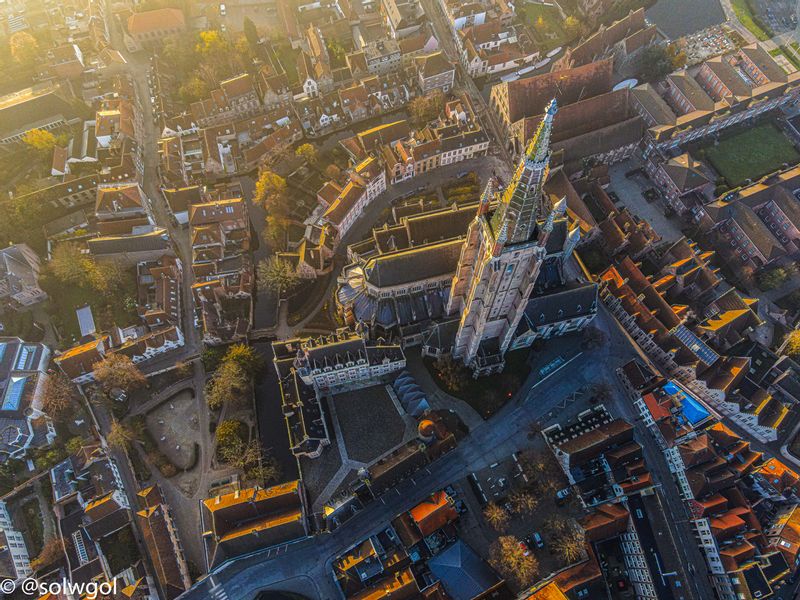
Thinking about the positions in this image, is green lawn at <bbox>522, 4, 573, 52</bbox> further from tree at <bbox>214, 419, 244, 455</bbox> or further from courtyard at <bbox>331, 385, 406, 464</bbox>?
tree at <bbox>214, 419, 244, 455</bbox>

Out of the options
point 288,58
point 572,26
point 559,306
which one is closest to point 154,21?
point 288,58

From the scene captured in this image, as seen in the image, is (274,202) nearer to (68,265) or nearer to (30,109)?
(68,265)

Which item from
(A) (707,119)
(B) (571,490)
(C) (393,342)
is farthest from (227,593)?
(A) (707,119)

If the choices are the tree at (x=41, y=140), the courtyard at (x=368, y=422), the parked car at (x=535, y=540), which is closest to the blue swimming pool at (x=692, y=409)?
the parked car at (x=535, y=540)

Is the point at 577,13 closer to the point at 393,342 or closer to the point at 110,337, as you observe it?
the point at 393,342

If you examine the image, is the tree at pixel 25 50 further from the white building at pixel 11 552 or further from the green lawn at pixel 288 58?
the white building at pixel 11 552

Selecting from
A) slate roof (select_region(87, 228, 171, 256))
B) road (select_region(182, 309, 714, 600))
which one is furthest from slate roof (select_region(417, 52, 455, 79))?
slate roof (select_region(87, 228, 171, 256))
